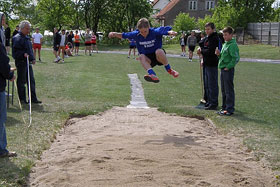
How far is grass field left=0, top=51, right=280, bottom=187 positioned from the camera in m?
6.58

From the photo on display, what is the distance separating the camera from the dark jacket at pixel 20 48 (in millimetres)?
10422

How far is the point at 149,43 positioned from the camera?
8.89 meters

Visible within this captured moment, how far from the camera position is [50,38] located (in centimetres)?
5584

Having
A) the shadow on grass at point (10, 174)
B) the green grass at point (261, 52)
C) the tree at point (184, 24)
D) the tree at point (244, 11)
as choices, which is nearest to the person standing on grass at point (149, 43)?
the shadow on grass at point (10, 174)

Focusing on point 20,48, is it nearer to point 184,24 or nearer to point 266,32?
point 266,32

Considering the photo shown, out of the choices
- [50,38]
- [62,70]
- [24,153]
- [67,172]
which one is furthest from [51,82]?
[50,38]

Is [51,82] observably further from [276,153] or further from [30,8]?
[30,8]

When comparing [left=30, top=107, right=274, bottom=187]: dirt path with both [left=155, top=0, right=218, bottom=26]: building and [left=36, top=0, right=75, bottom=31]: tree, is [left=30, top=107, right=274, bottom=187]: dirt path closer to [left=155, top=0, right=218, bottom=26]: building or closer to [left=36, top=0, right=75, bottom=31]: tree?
[left=36, top=0, right=75, bottom=31]: tree

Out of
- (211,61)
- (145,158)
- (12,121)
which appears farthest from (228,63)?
(12,121)

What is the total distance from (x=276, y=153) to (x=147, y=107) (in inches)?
183

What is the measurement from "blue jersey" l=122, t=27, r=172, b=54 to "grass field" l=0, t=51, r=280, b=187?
6.56 ft

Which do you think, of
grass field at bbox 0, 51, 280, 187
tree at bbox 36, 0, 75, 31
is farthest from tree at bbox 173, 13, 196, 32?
grass field at bbox 0, 51, 280, 187

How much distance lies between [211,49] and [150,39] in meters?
2.34

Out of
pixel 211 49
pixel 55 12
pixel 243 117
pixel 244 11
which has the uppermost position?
pixel 55 12
